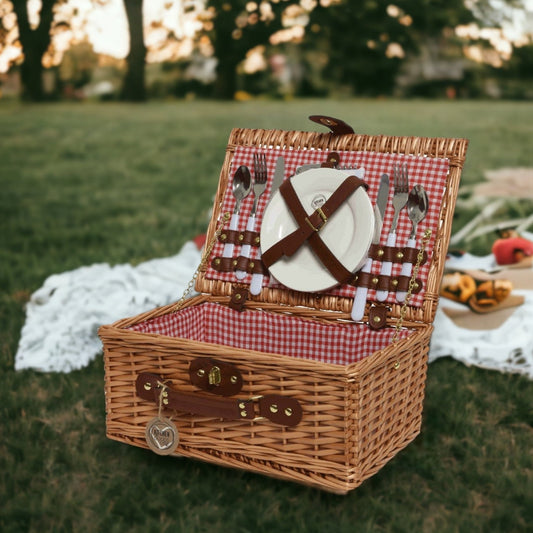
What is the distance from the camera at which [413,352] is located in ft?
6.07

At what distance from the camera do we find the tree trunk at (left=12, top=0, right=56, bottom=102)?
18.3 feet

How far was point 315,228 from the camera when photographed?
81.4 inches

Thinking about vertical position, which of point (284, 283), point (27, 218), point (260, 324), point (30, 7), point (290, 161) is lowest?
point (27, 218)

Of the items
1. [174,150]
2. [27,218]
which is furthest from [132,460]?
[174,150]

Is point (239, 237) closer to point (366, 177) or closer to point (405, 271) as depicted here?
point (366, 177)

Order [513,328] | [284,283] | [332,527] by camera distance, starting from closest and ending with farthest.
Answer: [332,527] → [284,283] → [513,328]

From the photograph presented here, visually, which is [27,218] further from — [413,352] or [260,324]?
[413,352]

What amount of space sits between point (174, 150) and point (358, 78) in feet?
5.31

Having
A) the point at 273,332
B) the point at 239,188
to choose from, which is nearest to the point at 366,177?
the point at 239,188

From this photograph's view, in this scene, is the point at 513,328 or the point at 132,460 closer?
the point at 132,460

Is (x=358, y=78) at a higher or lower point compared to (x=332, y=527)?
higher

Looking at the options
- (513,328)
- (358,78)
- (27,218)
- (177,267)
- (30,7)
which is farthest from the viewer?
(358,78)

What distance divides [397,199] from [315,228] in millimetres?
237

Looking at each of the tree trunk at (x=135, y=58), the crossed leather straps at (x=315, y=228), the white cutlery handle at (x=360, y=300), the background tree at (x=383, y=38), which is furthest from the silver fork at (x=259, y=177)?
the background tree at (x=383, y=38)
